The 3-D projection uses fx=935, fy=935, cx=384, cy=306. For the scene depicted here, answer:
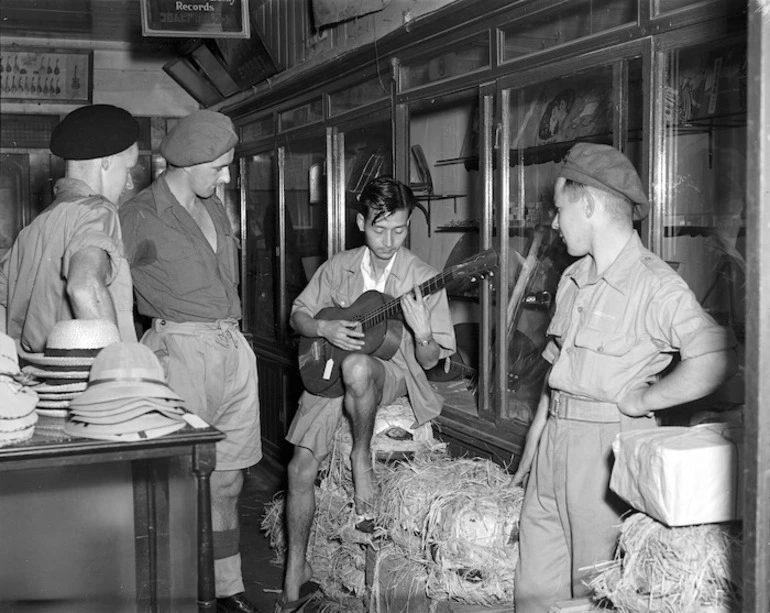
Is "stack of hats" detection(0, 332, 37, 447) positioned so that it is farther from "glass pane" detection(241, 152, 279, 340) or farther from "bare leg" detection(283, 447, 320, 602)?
"glass pane" detection(241, 152, 279, 340)

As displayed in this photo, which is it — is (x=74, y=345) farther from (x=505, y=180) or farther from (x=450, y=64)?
(x=450, y=64)

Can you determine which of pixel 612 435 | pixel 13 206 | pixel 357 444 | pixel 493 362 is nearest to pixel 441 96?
pixel 493 362

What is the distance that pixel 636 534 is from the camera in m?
2.63

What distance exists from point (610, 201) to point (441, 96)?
2.17 meters

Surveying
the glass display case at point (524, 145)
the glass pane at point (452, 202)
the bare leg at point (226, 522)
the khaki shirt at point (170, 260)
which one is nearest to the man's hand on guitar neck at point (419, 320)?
the glass display case at point (524, 145)

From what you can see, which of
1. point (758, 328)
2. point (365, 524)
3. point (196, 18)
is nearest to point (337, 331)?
point (365, 524)

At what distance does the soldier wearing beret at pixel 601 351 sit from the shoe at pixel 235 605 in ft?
5.19

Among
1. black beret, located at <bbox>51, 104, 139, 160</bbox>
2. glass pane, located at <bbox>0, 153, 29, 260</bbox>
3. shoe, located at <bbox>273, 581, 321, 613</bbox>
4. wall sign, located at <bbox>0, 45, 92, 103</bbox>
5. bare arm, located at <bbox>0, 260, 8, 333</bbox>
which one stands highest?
wall sign, located at <bbox>0, 45, 92, 103</bbox>

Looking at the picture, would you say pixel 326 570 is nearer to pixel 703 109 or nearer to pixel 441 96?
pixel 441 96

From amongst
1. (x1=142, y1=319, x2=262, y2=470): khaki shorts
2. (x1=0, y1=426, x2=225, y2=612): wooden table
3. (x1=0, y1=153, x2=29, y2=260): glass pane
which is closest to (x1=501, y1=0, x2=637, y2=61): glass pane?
(x1=142, y1=319, x2=262, y2=470): khaki shorts

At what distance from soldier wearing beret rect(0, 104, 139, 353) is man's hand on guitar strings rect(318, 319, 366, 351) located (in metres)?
1.29

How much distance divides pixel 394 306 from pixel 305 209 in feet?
10.4

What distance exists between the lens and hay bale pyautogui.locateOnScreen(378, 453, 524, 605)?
3.69m

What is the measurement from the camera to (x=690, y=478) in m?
2.51
